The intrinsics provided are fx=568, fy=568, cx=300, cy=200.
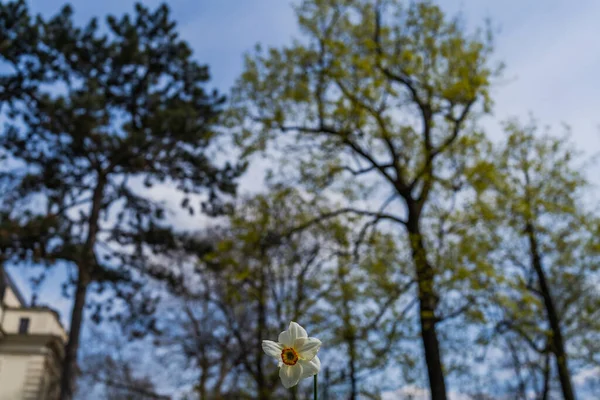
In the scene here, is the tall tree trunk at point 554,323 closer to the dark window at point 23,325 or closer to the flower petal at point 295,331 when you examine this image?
the flower petal at point 295,331

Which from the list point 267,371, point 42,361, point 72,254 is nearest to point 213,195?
point 72,254

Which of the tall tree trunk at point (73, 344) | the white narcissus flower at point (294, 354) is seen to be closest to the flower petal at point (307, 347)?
the white narcissus flower at point (294, 354)

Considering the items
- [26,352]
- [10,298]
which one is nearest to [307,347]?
[26,352]

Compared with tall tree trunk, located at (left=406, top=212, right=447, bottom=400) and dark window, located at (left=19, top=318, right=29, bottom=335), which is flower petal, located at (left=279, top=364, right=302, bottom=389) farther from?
dark window, located at (left=19, top=318, right=29, bottom=335)

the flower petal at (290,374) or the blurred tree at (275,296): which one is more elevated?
the blurred tree at (275,296)

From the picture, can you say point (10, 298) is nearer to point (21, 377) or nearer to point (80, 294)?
point (21, 377)

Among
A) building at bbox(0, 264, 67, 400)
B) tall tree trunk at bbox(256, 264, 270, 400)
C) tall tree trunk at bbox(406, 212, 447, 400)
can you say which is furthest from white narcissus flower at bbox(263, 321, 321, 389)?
building at bbox(0, 264, 67, 400)

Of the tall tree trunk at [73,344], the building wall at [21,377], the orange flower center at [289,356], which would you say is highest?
the building wall at [21,377]
